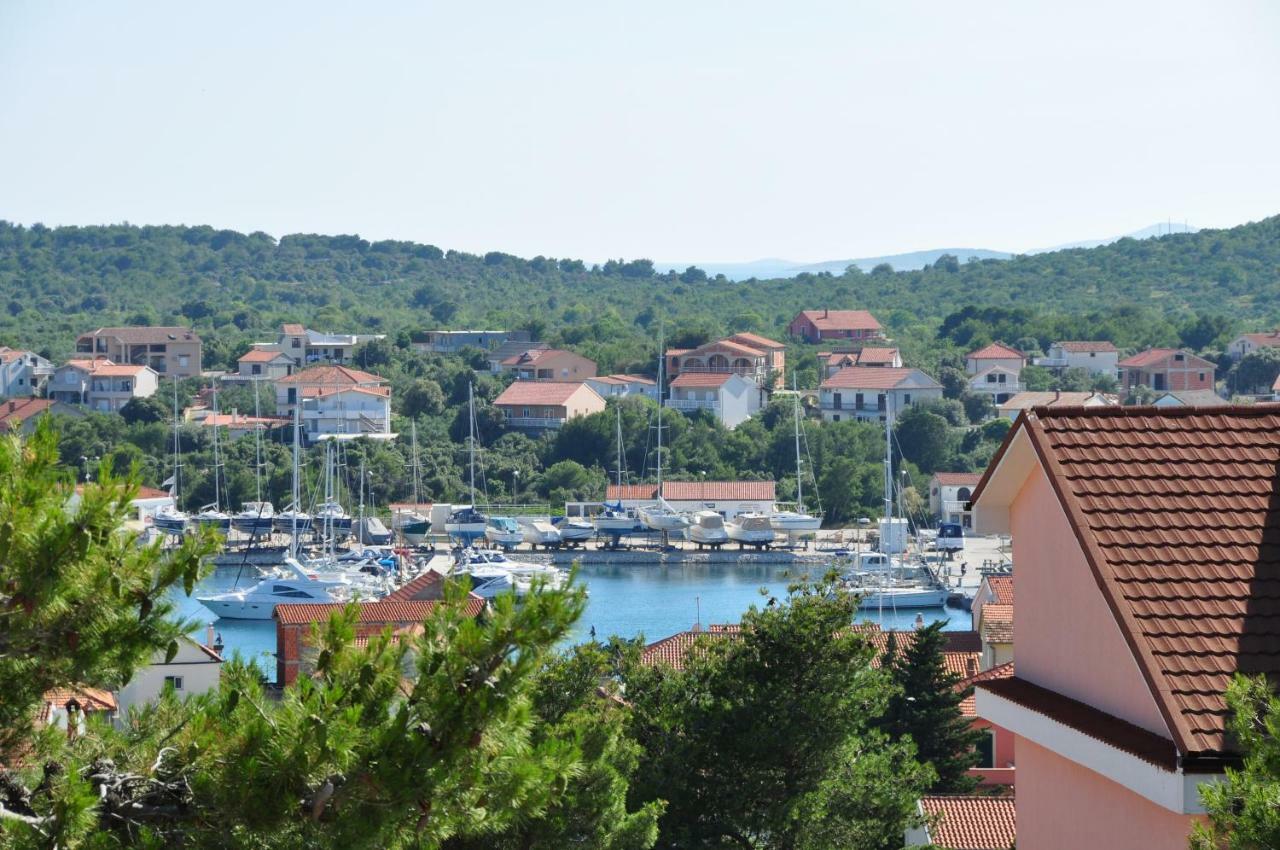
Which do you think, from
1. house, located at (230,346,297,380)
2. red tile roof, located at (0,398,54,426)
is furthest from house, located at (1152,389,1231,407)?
red tile roof, located at (0,398,54,426)

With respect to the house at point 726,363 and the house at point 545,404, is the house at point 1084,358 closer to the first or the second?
the house at point 726,363

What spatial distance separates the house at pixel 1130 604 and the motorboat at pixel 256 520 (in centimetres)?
5094

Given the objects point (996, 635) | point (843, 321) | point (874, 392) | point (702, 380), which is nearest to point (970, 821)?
point (996, 635)

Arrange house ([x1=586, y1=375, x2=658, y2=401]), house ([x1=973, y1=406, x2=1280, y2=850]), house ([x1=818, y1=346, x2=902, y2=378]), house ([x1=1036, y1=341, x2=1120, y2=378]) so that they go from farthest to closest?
house ([x1=1036, y1=341, x2=1120, y2=378]), house ([x1=818, y1=346, x2=902, y2=378]), house ([x1=586, y1=375, x2=658, y2=401]), house ([x1=973, y1=406, x2=1280, y2=850])

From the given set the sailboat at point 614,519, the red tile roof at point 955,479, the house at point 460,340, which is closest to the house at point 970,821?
the sailboat at point 614,519

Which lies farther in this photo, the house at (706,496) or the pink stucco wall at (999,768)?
the house at (706,496)

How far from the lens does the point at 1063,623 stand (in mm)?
3939

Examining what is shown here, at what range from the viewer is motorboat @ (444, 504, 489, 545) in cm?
5441

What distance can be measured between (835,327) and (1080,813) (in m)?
84.4

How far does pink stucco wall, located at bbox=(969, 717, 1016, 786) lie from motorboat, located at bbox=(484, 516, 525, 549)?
35.1m

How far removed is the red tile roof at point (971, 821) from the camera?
11.9 meters

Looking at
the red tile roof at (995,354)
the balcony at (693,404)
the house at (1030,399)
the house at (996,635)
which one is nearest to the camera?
the house at (996,635)

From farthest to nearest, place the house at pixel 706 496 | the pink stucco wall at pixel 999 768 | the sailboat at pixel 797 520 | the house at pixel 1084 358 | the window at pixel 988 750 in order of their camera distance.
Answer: the house at pixel 1084 358 → the house at pixel 706 496 → the sailboat at pixel 797 520 → the window at pixel 988 750 → the pink stucco wall at pixel 999 768

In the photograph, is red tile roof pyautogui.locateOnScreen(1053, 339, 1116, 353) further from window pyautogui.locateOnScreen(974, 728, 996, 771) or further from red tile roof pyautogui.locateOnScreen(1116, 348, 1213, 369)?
window pyautogui.locateOnScreen(974, 728, 996, 771)
